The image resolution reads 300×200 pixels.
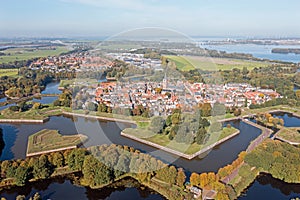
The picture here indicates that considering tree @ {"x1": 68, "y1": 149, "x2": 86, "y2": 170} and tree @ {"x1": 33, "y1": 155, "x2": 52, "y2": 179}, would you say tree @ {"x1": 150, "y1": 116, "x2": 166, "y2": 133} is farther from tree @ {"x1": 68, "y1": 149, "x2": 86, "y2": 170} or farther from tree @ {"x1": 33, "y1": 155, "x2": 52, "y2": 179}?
tree @ {"x1": 33, "y1": 155, "x2": 52, "y2": 179}

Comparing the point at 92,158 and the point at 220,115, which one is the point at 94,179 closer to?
the point at 92,158

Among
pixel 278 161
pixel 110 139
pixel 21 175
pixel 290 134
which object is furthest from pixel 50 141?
pixel 290 134

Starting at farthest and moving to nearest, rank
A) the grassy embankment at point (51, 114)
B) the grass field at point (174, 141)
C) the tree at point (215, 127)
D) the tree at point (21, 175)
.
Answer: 1. the grassy embankment at point (51, 114)
2. the tree at point (215, 127)
3. the grass field at point (174, 141)
4. the tree at point (21, 175)

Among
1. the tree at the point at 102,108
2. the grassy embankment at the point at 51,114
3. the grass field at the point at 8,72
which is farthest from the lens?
the grass field at the point at 8,72

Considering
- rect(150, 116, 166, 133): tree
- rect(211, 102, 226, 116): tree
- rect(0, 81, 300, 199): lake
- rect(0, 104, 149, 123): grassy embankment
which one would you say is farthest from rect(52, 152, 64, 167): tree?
rect(211, 102, 226, 116): tree

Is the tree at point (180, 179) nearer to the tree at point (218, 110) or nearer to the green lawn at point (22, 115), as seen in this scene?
the tree at point (218, 110)

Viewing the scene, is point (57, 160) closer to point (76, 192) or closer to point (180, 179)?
point (76, 192)

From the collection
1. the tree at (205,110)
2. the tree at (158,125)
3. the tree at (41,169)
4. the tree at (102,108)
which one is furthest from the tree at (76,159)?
the tree at (205,110)
